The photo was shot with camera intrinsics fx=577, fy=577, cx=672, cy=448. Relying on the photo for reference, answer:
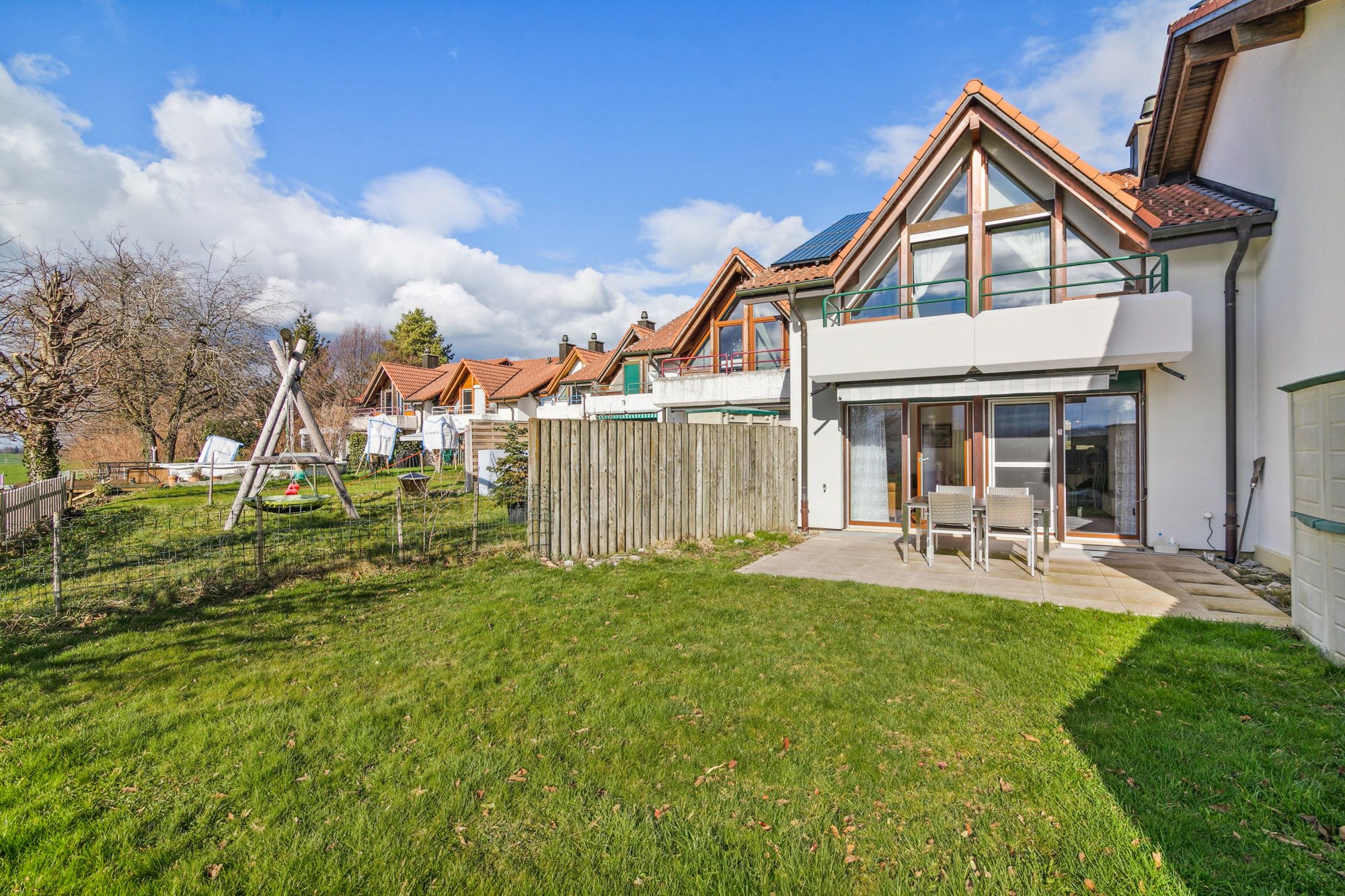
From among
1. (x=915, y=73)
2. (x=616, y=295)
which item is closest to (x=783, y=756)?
(x=915, y=73)

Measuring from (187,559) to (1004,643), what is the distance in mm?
11147

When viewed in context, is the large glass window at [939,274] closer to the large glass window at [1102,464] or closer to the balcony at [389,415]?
the large glass window at [1102,464]

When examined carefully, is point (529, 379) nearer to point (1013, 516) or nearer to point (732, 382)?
point (732, 382)

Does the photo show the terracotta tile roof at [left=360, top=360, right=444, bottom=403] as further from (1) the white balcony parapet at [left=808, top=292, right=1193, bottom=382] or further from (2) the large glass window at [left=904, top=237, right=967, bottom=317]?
(2) the large glass window at [left=904, top=237, right=967, bottom=317]

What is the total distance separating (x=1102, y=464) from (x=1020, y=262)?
13.9 ft

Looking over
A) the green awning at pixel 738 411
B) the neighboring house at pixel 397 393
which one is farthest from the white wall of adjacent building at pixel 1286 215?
the neighboring house at pixel 397 393

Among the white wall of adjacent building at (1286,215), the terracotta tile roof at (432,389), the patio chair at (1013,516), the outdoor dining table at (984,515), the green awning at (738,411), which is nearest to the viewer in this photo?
the white wall of adjacent building at (1286,215)

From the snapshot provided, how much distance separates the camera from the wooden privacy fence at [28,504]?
9.67 meters

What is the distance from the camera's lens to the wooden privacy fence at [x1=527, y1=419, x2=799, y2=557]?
383 inches

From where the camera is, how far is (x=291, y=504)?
14.0 m

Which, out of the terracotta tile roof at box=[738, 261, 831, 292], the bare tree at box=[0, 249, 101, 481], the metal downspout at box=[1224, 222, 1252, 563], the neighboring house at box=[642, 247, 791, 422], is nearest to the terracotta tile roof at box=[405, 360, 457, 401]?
the neighboring house at box=[642, 247, 791, 422]

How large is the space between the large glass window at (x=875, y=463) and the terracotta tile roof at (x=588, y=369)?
22.8m

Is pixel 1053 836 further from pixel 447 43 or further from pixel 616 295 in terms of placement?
pixel 616 295

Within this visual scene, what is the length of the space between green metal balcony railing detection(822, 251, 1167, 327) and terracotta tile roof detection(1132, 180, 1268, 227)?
63 centimetres
